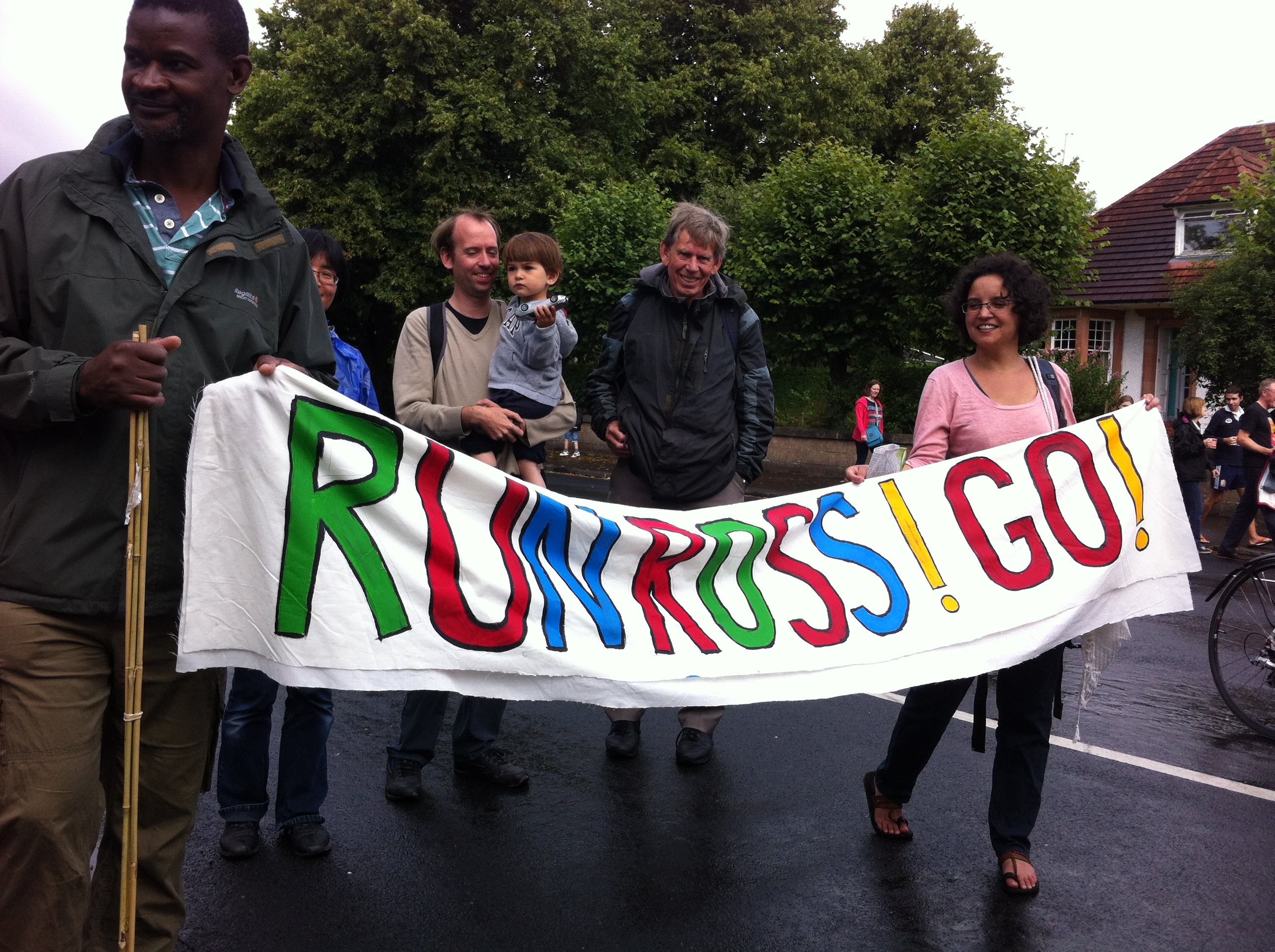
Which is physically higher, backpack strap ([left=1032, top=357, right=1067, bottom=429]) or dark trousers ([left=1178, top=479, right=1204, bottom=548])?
backpack strap ([left=1032, top=357, right=1067, bottom=429])

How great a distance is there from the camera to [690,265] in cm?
485

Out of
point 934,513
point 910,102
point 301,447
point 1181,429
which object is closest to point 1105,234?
point 910,102

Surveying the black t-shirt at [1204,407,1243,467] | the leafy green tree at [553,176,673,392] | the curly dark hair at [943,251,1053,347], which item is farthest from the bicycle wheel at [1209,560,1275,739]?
the leafy green tree at [553,176,673,392]

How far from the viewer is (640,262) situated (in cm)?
2195

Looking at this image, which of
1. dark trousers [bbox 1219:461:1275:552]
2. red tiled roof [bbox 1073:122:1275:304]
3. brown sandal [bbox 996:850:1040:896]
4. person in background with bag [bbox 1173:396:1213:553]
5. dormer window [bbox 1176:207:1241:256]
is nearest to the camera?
brown sandal [bbox 996:850:1040:896]

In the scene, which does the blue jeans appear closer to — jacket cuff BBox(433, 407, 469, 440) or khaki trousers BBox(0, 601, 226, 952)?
jacket cuff BBox(433, 407, 469, 440)

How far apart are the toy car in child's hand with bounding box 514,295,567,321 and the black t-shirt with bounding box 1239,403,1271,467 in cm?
1090

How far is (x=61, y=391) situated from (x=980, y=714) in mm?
3242

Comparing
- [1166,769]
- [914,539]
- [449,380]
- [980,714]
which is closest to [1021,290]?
[914,539]

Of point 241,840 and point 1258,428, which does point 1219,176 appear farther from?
point 241,840

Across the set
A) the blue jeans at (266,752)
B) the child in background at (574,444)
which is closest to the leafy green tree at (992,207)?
the child in background at (574,444)

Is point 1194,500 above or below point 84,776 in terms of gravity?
above

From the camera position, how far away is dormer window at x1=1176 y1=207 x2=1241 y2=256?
86.1ft

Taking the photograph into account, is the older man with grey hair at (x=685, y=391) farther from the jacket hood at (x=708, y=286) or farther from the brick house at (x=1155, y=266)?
the brick house at (x=1155, y=266)
